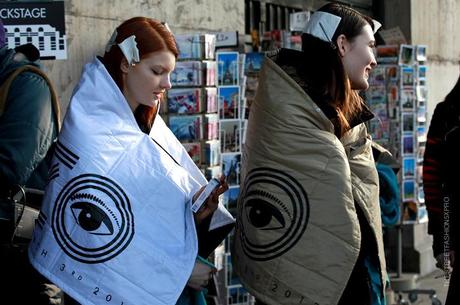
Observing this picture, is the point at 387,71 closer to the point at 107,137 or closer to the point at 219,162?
the point at 219,162

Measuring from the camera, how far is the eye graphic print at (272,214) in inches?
143

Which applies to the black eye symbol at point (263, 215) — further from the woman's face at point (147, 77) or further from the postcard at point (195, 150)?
the postcard at point (195, 150)

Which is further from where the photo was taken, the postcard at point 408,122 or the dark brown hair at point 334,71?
the postcard at point 408,122

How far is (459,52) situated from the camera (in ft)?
43.3

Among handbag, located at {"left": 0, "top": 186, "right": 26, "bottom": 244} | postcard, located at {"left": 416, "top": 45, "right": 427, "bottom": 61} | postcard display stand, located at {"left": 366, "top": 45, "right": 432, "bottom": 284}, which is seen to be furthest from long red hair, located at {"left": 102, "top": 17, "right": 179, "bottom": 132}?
postcard, located at {"left": 416, "top": 45, "right": 427, "bottom": 61}

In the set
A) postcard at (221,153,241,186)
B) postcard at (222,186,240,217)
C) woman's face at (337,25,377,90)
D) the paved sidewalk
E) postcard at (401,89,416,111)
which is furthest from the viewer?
postcard at (401,89,416,111)

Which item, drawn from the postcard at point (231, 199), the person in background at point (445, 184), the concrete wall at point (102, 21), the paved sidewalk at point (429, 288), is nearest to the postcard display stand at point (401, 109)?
the paved sidewalk at point (429, 288)

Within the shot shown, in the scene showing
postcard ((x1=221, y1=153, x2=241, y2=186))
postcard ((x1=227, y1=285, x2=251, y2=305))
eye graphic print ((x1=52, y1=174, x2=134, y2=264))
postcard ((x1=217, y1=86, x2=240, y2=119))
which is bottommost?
postcard ((x1=227, y1=285, x2=251, y2=305))

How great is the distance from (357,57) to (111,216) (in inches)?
50.3

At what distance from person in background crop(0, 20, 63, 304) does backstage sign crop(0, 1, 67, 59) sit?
1404 mm

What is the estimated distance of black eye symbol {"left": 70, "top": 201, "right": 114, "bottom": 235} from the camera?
3.21 m

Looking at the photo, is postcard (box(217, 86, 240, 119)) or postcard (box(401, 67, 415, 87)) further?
postcard (box(401, 67, 415, 87))

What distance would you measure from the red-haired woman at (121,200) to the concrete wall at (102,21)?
2948 mm

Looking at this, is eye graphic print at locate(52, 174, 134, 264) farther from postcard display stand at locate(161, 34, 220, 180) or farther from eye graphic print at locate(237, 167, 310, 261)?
postcard display stand at locate(161, 34, 220, 180)
